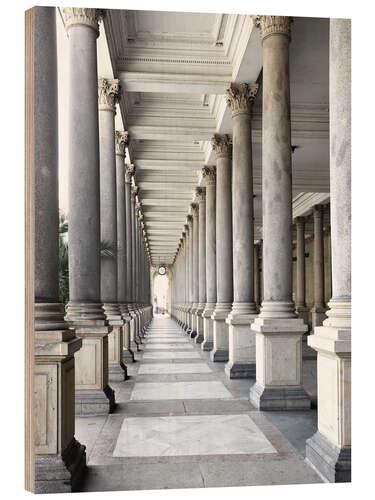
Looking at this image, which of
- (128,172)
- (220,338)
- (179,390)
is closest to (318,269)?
(128,172)

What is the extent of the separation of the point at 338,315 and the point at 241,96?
1055cm

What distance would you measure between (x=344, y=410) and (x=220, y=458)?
1956 millimetres

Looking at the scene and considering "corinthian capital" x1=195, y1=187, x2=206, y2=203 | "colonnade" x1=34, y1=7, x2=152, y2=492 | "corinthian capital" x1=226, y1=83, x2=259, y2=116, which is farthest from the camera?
"corinthian capital" x1=195, y1=187, x2=206, y2=203

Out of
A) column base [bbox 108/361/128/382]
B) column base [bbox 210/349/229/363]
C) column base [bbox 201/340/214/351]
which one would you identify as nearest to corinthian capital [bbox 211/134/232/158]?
column base [bbox 210/349/229/363]

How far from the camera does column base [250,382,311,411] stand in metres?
10.2

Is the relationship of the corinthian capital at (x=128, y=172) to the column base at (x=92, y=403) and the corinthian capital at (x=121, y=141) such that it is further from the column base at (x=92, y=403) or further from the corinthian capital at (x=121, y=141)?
the column base at (x=92, y=403)

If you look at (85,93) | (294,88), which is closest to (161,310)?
(294,88)

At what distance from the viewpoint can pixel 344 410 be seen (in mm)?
6184

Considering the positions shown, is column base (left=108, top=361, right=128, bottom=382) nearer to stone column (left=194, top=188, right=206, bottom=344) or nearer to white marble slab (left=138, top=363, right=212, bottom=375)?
white marble slab (left=138, top=363, right=212, bottom=375)

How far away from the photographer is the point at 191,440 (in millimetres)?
8031

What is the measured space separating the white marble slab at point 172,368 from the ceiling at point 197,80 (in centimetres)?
860
